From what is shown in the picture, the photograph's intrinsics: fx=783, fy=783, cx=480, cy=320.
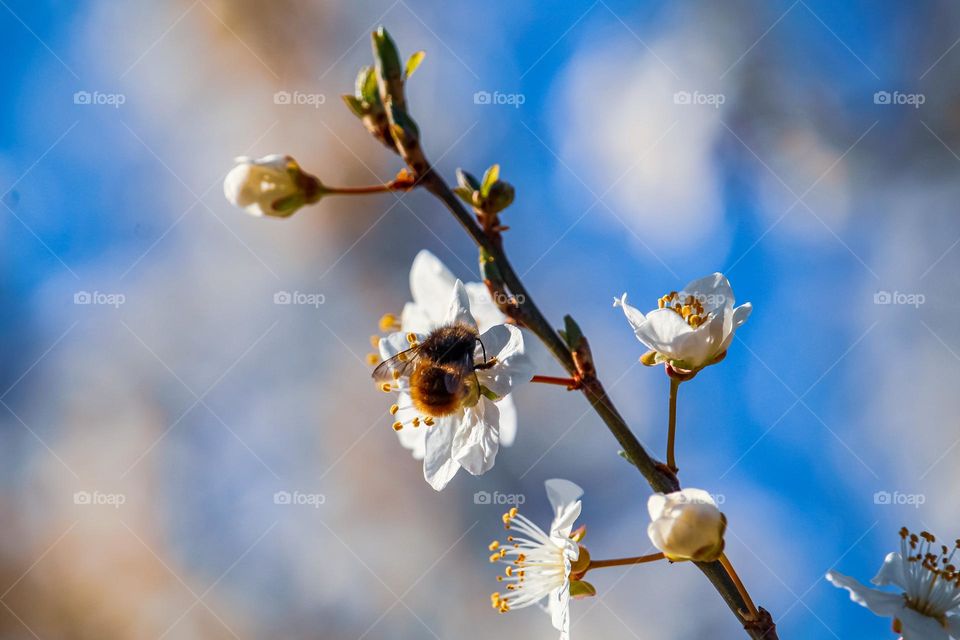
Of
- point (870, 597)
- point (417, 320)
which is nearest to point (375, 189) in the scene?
point (417, 320)

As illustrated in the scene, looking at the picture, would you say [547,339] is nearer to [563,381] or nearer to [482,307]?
[563,381]

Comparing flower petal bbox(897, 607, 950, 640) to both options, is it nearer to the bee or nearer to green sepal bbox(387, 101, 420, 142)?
the bee

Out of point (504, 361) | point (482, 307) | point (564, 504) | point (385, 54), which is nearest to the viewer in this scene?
point (385, 54)

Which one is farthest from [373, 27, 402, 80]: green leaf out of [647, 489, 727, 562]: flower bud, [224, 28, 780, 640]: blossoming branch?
[647, 489, 727, 562]: flower bud

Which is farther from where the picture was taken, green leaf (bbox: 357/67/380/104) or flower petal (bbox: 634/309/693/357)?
flower petal (bbox: 634/309/693/357)

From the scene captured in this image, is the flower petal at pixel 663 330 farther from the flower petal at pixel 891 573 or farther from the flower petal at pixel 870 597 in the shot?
the flower petal at pixel 891 573

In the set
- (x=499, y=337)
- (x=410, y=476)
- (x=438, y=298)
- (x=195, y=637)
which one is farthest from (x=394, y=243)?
(x=499, y=337)
